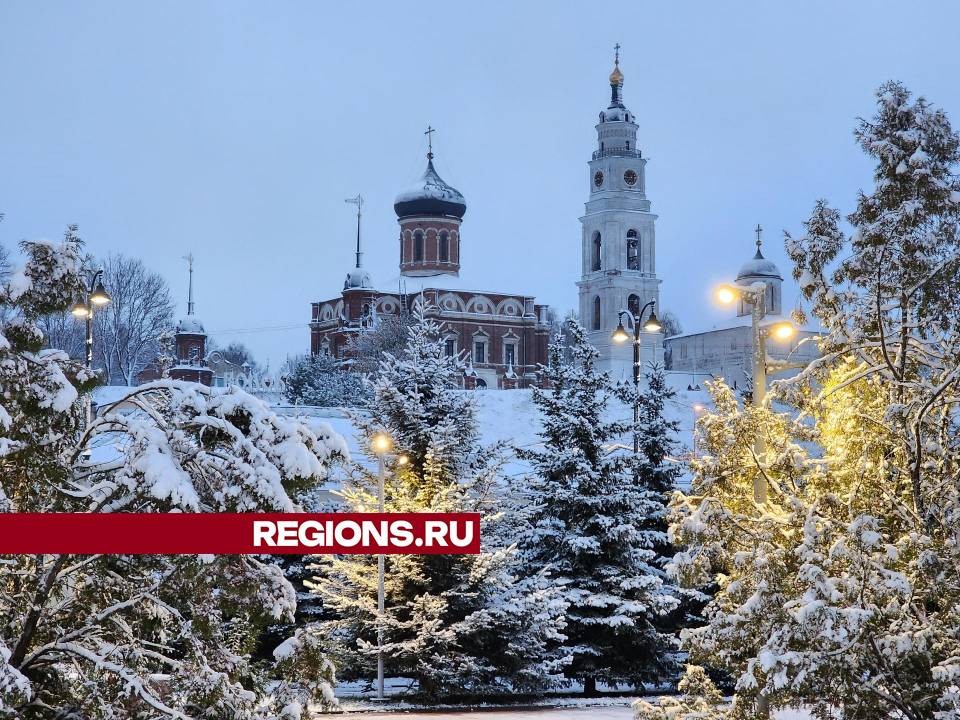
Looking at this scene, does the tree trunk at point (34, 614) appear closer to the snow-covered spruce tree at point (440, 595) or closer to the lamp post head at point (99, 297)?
the lamp post head at point (99, 297)

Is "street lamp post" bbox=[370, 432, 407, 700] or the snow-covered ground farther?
"street lamp post" bbox=[370, 432, 407, 700]

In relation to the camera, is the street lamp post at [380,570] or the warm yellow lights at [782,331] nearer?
the warm yellow lights at [782,331]

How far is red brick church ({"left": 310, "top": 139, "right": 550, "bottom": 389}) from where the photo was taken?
89.8m

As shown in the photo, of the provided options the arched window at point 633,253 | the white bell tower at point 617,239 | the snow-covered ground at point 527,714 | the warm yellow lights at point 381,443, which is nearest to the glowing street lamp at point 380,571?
the warm yellow lights at point 381,443

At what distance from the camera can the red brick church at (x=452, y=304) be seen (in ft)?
294

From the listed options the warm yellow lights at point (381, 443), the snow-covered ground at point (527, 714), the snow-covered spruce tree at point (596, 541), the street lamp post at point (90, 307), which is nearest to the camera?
the street lamp post at point (90, 307)

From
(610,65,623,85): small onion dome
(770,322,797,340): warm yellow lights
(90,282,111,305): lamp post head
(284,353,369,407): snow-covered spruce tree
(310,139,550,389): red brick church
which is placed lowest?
(770,322,797,340): warm yellow lights

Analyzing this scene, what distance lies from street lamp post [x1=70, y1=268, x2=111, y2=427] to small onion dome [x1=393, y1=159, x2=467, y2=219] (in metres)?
68.7

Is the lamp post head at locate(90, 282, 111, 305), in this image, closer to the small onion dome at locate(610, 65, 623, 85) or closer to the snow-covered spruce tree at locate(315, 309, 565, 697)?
the snow-covered spruce tree at locate(315, 309, 565, 697)

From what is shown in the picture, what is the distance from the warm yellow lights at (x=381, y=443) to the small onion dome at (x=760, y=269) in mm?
85339

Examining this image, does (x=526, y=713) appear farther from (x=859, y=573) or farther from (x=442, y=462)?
(x=859, y=573)

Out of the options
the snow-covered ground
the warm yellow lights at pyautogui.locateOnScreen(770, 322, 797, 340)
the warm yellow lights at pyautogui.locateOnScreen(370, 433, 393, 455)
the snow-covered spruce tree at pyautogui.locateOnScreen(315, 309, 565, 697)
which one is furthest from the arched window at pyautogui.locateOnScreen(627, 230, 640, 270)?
the warm yellow lights at pyautogui.locateOnScreen(770, 322, 797, 340)

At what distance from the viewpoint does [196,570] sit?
9.20 m

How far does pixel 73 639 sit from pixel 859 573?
6.20 metres
